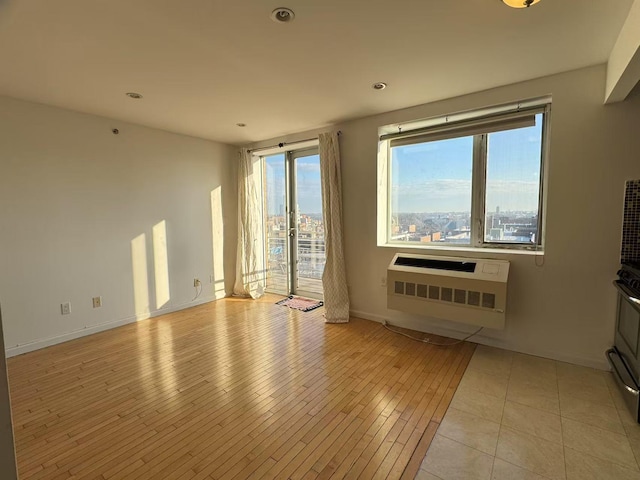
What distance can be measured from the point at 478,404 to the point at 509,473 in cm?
58

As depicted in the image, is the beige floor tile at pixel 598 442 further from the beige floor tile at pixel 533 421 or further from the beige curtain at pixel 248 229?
the beige curtain at pixel 248 229

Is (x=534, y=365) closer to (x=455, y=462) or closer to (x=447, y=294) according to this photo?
(x=447, y=294)

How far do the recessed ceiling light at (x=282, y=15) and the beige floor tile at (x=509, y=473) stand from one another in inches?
106

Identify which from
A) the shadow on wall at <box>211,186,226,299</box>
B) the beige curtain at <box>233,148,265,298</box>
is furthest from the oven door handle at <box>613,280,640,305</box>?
the shadow on wall at <box>211,186,226,299</box>

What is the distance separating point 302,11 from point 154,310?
3.81 metres

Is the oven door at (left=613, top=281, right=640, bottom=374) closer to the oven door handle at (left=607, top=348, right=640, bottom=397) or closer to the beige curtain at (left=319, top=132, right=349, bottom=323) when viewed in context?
the oven door handle at (left=607, top=348, right=640, bottom=397)

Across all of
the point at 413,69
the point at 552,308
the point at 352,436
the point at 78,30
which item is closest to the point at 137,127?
the point at 78,30

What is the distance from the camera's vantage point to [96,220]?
11.4ft

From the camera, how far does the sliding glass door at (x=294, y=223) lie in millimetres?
4617

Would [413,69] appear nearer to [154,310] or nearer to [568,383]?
[568,383]

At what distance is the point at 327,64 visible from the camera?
234cm

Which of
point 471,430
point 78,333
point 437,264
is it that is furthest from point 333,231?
point 78,333

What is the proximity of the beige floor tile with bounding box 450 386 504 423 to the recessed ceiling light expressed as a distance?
2.67 meters

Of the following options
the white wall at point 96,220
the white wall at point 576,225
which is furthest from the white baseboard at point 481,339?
the white wall at point 96,220
